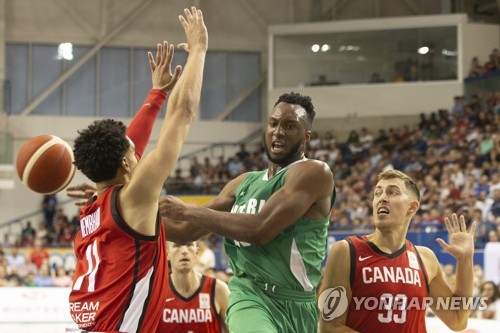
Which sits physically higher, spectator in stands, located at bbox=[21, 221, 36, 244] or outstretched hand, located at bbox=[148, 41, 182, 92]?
outstretched hand, located at bbox=[148, 41, 182, 92]

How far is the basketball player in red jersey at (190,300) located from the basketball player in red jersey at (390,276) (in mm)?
1718

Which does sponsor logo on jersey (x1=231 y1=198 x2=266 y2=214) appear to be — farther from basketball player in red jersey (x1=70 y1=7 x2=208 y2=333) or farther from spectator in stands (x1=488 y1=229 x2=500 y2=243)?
spectator in stands (x1=488 y1=229 x2=500 y2=243)

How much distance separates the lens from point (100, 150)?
4008 mm

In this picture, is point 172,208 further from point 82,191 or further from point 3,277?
point 3,277

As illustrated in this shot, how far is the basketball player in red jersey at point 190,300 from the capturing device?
6.80 meters

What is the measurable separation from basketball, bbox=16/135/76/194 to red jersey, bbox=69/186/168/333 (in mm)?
869

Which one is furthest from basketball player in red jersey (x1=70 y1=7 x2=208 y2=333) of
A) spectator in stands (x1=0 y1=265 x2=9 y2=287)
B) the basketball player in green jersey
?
spectator in stands (x1=0 y1=265 x2=9 y2=287)

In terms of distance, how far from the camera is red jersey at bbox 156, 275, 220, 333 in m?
6.78

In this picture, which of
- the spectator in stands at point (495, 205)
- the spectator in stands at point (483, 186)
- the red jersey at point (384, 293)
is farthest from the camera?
the spectator in stands at point (483, 186)

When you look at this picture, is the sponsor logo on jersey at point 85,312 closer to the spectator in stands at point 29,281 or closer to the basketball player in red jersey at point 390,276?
the basketball player in red jersey at point 390,276

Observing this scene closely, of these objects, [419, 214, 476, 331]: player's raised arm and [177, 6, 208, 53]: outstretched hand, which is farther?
[419, 214, 476, 331]: player's raised arm

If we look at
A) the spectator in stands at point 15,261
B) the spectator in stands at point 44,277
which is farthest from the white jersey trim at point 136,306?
the spectator in stands at point 15,261

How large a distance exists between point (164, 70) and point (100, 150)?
28.6 inches

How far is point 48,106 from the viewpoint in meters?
24.6
